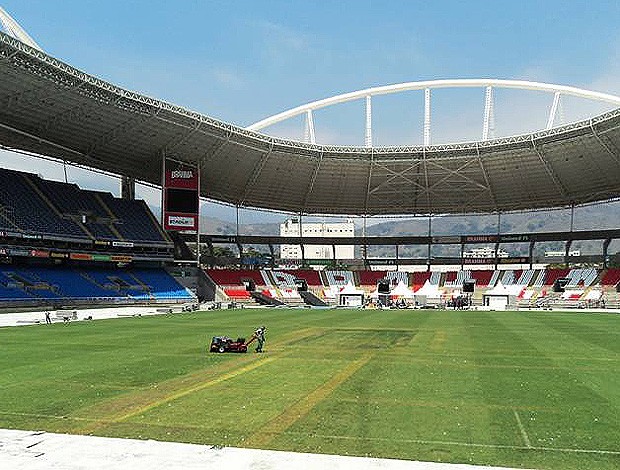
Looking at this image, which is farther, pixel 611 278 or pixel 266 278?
pixel 266 278

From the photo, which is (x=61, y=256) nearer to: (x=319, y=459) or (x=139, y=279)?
(x=139, y=279)

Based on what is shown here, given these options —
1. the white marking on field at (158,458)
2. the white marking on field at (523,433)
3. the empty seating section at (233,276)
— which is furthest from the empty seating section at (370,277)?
the white marking on field at (158,458)

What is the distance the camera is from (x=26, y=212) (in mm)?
66688

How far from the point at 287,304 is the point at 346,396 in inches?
2722

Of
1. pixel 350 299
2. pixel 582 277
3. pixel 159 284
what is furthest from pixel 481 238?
pixel 159 284

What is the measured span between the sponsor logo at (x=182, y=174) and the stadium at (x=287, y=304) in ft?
0.90

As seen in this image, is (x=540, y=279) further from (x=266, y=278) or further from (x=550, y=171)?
(x=266, y=278)

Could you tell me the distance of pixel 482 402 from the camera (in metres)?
14.4

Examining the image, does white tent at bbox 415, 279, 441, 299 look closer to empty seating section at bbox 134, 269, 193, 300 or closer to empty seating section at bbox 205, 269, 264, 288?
empty seating section at bbox 205, 269, 264, 288

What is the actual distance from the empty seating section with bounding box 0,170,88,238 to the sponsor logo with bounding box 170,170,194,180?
13.4 meters

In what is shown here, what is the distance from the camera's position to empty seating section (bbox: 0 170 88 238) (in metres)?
64.2

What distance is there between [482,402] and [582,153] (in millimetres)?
61021

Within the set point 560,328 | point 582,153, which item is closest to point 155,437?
point 560,328

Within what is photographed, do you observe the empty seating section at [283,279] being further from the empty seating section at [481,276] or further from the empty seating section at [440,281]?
the empty seating section at [481,276]
